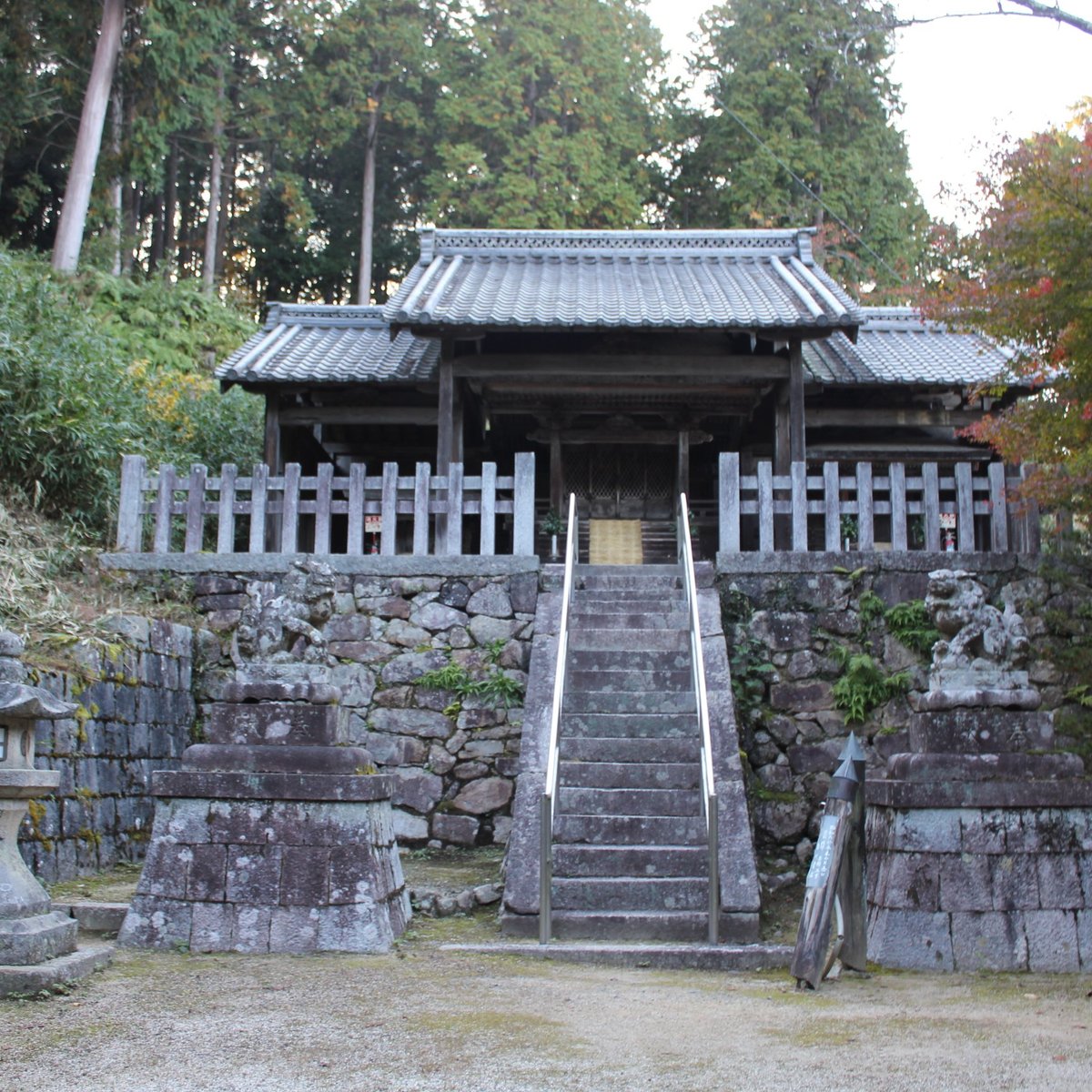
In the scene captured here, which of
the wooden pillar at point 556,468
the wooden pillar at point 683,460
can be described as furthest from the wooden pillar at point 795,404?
the wooden pillar at point 556,468

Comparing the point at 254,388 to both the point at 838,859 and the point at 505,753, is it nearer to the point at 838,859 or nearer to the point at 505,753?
the point at 505,753

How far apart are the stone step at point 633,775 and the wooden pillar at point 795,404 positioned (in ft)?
17.3

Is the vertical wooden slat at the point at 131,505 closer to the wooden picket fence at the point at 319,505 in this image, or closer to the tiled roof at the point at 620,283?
the wooden picket fence at the point at 319,505

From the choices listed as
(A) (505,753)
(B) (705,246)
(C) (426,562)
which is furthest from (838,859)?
(B) (705,246)

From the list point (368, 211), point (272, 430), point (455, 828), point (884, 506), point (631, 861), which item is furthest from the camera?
point (368, 211)

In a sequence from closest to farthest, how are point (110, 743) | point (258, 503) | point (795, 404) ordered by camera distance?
1. point (110, 743)
2. point (258, 503)
3. point (795, 404)

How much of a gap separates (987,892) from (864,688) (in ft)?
10.2

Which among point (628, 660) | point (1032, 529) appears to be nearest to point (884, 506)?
point (1032, 529)

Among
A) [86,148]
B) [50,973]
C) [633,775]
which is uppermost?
[86,148]

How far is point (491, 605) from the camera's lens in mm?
9555

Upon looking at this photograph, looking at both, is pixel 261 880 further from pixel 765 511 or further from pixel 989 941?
pixel 765 511

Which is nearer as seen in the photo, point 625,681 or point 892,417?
point 625,681

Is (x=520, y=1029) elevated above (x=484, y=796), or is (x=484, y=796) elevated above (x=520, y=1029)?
(x=484, y=796)

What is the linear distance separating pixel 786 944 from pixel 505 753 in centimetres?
332
